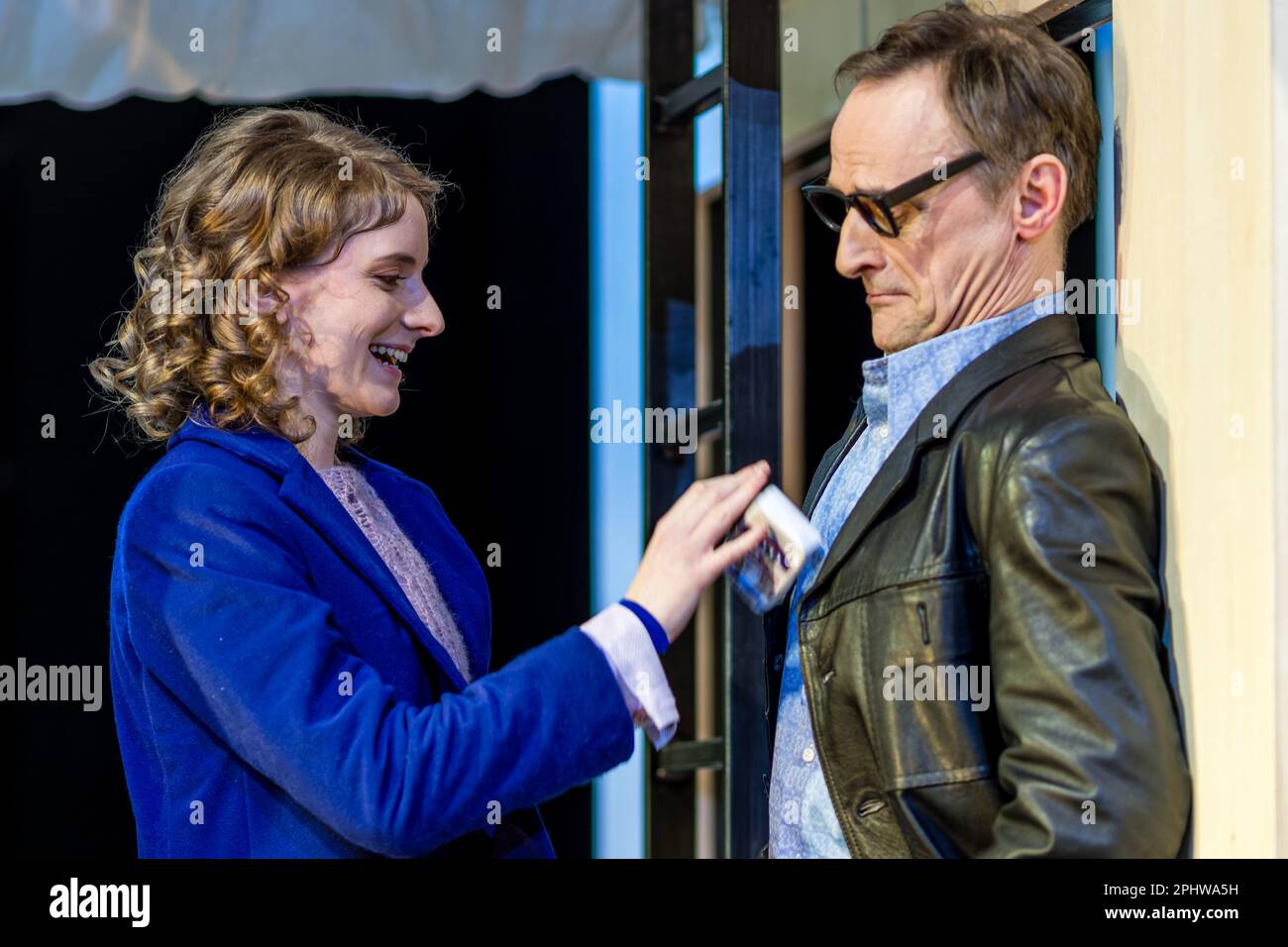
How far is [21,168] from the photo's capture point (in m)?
3.72

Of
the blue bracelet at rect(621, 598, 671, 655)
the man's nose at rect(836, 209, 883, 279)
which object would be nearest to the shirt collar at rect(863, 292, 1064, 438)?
the man's nose at rect(836, 209, 883, 279)

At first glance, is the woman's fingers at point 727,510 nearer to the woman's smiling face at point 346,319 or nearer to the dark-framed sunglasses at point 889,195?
the dark-framed sunglasses at point 889,195

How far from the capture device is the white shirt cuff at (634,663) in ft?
5.25

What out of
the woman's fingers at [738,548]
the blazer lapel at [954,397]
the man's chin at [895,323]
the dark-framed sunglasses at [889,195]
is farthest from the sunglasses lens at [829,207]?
the woman's fingers at [738,548]

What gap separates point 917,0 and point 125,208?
2026 millimetres

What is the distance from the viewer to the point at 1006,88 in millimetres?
1636

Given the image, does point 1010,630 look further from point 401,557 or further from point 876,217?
point 401,557

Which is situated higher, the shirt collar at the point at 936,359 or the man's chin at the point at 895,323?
the man's chin at the point at 895,323

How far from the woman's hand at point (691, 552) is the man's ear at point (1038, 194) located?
40 cm

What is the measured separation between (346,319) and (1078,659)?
0.93 metres

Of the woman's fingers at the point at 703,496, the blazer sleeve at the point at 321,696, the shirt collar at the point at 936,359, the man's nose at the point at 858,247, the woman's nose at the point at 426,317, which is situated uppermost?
the man's nose at the point at 858,247

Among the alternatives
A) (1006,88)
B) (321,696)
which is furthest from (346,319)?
(1006,88)
